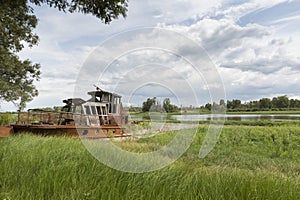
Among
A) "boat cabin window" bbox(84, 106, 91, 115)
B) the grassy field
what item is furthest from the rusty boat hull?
the grassy field

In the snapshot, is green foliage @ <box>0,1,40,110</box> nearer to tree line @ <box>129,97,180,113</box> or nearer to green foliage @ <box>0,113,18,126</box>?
green foliage @ <box>0,113,18,126</box>

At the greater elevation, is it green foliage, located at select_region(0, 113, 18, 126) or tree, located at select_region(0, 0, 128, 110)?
tree, located at select_region(0, 0, 128, 110)

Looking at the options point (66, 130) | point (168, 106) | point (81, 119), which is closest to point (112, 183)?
point (168, 106)

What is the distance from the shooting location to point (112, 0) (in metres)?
6.01

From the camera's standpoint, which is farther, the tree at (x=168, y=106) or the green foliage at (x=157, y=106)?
the green foliage at (x=157, y=106)

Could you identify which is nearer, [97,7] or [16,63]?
[97,7]

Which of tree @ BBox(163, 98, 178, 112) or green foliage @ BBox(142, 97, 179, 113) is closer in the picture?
tree @ BBox(163, 98, 178, 112)

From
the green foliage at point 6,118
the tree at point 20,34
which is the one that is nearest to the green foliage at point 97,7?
the tree at point 20,34

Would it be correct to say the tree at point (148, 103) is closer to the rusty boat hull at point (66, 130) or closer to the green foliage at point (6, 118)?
the rusty boat hull at point (66, 130)

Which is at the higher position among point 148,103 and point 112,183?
point 148,103

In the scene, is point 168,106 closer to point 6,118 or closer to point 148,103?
point 148,103

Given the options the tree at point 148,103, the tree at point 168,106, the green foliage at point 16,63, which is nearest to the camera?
the tree at point 168,106

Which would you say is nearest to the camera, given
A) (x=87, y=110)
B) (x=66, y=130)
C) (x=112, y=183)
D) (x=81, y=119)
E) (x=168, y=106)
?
(x=112, y=183)

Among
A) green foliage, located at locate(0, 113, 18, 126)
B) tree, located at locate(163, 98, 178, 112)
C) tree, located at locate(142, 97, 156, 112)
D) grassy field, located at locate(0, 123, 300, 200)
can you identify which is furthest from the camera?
green foliage, located at locate(0, 113, 18, 126)
